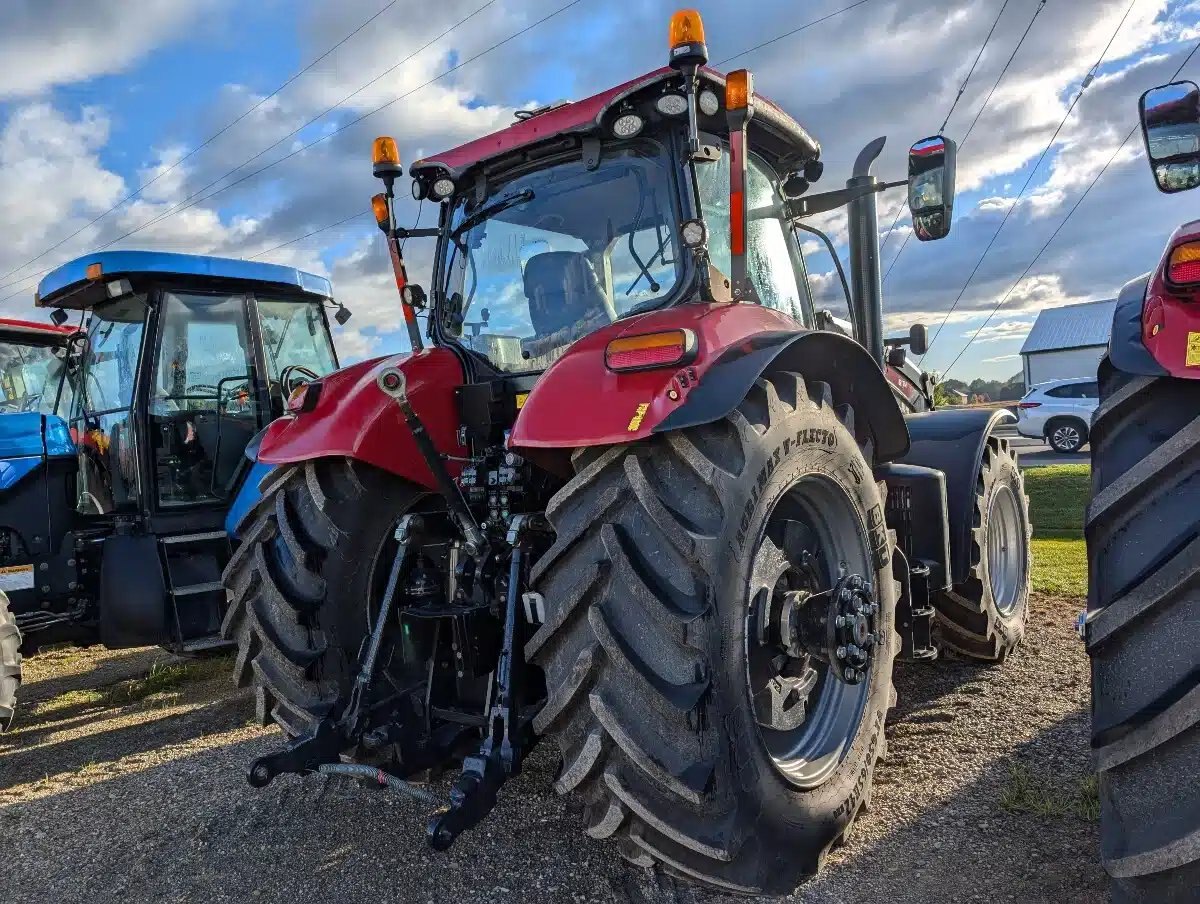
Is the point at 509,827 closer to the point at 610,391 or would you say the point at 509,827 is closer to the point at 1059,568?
the point at 610,391

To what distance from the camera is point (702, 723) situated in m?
2.00

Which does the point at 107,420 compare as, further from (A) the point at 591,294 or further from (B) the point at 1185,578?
(B) the point at 1185,578

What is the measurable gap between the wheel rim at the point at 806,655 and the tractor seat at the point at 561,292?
98 centimetres

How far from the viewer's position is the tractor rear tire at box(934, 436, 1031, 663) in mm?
4117

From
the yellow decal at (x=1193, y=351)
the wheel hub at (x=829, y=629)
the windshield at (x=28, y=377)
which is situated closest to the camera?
the yellow decal at (x=1193, y=351)

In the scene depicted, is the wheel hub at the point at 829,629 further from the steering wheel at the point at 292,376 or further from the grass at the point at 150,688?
the steering wheel at the point at 292,376

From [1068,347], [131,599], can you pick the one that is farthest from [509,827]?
[1068,347]

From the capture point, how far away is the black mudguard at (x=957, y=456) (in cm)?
394

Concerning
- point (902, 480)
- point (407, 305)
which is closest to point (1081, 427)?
point (902, 480)

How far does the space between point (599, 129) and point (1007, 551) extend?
355 cm

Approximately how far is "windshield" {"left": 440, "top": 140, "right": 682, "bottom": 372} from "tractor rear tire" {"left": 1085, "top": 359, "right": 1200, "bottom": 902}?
4.89 feet

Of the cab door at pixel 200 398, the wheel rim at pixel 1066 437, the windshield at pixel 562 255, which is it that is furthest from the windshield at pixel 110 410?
the wheel rim at pixel 1066 437

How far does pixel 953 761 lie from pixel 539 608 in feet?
5.90

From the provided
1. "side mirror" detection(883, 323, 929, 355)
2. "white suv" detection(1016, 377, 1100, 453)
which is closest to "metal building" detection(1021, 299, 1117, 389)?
"white suv" detection(1016, 377, 1100, 453)
